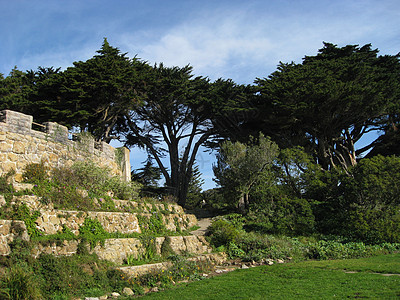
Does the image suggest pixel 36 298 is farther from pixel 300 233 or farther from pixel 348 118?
pixel 348 118

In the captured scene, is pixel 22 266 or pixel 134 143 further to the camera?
pixel 134 143

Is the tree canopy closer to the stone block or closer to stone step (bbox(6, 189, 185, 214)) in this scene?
stone step (bbox(6, 189, 185, 214))

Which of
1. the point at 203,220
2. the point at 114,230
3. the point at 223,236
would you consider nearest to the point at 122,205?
the point at 114,230

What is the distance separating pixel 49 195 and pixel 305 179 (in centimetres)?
1443

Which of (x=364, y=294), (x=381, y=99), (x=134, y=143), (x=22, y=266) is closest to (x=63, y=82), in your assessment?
(x=134, y=143)

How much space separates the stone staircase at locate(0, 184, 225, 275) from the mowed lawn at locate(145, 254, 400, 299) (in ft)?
7.55

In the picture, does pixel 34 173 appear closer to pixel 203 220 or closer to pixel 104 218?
pixel 104 218

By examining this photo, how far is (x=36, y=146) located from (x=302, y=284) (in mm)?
10826

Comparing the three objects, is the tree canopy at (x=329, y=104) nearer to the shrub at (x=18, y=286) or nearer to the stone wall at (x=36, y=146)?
the stone wall at (x=36, y=146)

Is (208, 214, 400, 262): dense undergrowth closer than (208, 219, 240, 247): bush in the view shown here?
Yes

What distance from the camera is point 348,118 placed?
24.1 m

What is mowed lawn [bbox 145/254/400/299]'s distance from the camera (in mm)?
7895

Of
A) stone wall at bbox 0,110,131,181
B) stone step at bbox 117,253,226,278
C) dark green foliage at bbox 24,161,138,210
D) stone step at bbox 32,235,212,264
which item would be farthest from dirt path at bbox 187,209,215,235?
stone wall at bbox 0,110,131,181

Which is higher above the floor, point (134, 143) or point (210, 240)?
point (134, 143)
